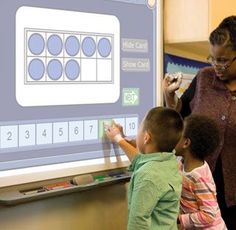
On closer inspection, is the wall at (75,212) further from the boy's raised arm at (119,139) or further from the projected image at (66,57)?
the projected image at (66,57)

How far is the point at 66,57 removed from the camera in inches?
62.9

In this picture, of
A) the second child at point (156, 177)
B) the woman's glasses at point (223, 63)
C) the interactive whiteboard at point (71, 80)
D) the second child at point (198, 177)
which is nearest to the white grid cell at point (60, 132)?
the interactive whiteboard at point (71, 80)

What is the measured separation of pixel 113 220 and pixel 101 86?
0.54 metres

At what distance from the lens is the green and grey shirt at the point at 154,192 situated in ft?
4.55

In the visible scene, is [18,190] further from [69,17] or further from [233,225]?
[233,225]

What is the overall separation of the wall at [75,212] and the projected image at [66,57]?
343mm

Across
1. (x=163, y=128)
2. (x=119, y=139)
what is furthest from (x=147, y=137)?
(x=119, y=139)

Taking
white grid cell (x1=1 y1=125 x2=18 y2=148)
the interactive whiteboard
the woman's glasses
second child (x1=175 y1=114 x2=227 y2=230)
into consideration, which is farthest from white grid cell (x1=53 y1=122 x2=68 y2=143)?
the woman's glasses

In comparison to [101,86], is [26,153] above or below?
below

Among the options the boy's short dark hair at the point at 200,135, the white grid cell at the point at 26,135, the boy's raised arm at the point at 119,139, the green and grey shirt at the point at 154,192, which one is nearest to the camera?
the green and grey shirt at the point at 154,192

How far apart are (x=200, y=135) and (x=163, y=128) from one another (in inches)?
9.3

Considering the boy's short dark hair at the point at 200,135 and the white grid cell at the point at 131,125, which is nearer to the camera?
the boy's short dark hair at the point at 200,135

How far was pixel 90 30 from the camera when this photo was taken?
167 centimetres

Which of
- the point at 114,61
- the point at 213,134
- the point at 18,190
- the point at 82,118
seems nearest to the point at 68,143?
the point at 82,118
